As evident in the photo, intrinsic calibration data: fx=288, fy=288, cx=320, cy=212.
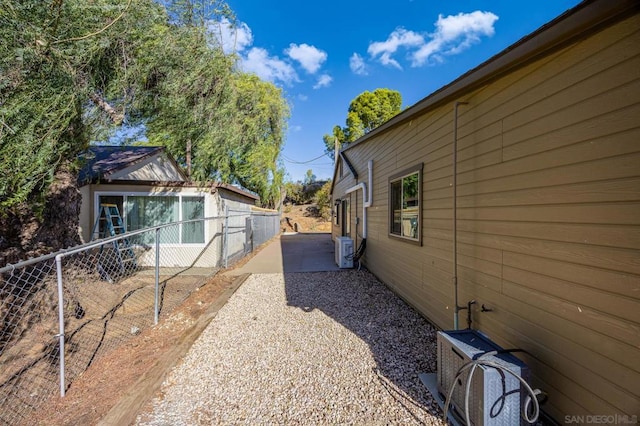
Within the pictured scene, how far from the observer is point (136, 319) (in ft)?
13.9

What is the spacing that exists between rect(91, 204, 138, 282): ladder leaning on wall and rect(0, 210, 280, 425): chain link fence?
0.05 m

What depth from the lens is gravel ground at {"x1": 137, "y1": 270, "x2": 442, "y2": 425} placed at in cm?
229

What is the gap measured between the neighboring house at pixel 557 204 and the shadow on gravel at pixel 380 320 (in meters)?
0.61

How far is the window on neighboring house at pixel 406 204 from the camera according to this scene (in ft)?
14.7

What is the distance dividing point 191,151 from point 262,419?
8.89 metres

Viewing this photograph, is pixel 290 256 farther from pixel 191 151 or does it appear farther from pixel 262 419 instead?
pixel 262 419

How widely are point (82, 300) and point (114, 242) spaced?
278 centimetres

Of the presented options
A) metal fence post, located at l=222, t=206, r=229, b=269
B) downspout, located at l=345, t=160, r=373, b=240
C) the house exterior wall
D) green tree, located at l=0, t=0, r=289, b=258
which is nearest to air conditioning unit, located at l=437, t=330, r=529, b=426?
downspout, located at l=345, t=160, r=373, b=240

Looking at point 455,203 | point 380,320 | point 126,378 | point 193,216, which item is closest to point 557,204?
point 455,203

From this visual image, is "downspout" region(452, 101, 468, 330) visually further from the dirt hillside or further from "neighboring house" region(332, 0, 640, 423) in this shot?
the dirt hillside

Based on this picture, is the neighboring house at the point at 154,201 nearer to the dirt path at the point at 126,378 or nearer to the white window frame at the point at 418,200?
the dirt path at the point at 126,378

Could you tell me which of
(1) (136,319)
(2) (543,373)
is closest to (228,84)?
(1) (136,319)

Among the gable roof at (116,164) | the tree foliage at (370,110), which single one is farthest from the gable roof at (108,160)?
the tree foliage at (370,110)

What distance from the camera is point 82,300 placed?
4656 mm
